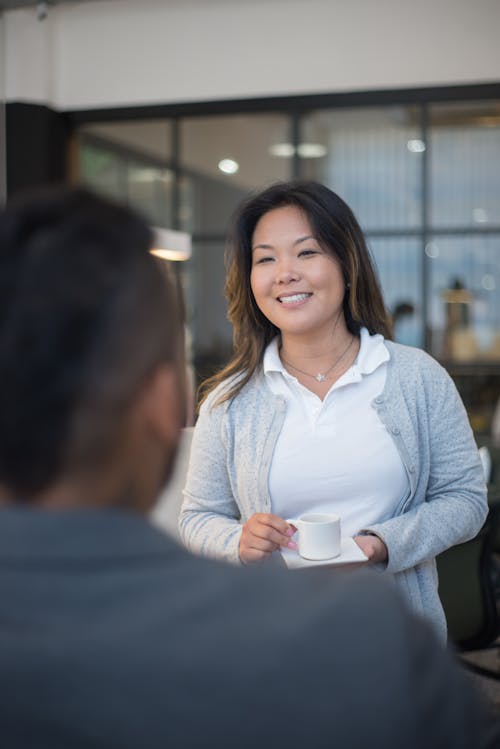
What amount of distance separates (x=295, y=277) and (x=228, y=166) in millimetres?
4797

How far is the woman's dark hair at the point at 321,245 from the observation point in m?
1.73

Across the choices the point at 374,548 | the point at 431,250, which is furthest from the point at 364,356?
the point at 431,250

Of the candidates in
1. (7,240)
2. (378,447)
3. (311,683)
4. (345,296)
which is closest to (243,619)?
(311,683)

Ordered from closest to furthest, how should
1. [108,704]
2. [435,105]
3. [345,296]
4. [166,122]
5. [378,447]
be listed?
1. [108,704]
2. [378,447]
3. [345,296]
4. [435,105]
5. [166,122]

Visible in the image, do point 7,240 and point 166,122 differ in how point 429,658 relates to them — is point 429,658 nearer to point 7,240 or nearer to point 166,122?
point 7,240

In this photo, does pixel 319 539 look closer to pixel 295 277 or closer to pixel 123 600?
pixel 295 277

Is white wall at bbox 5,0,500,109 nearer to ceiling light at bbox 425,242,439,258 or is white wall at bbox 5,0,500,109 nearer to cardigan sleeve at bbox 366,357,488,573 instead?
ceiling light at bbox 425,242,439,258

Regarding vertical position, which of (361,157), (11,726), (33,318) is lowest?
(11,726)

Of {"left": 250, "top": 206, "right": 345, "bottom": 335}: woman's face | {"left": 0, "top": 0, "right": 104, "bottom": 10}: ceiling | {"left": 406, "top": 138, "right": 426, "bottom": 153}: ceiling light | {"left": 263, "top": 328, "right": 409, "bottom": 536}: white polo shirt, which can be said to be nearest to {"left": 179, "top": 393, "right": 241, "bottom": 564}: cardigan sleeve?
{"left": 263, "top": 328, "right": 409, "bottom": 536}: white polo shirt

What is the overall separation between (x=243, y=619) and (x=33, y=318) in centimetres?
26

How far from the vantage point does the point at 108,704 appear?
0.60 metres

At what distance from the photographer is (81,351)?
63cm

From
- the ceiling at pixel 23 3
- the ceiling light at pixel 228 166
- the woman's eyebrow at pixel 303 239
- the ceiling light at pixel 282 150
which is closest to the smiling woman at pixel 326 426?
the woman's eyebrow at pixel 303 239

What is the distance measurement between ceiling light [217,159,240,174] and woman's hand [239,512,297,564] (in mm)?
5091
